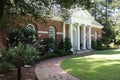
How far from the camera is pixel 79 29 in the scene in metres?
36.8

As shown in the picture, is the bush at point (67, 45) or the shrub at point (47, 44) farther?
the bush at point (67, 45)

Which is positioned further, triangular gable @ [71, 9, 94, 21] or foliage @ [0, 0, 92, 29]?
triangular gable @ [71, 9, 94, 21]

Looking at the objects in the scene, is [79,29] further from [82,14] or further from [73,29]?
[82,14]

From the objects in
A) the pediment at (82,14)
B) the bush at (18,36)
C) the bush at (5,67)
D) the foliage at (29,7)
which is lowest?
the bush at (5,67)

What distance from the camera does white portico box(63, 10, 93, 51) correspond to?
32597mm

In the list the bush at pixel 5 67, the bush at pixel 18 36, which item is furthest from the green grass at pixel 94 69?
the bush at pixel 18 36

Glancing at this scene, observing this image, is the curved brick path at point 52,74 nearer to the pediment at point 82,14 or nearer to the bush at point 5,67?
the bush at point 5,67

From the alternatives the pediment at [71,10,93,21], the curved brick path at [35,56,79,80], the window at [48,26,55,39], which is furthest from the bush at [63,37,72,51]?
the curved brick path at [35,56,79,80]

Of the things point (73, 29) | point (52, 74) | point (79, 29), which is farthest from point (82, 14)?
point (52, 74)

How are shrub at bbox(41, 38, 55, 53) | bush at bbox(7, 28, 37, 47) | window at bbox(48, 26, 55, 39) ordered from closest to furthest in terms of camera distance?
bush at bbox(7, 28, 37, 47) → shrub at bbox(41, 38, 55, 53) → window at bbox(48, 26, 55, 39)

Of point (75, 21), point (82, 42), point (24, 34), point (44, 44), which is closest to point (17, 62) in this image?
point (24, 34)

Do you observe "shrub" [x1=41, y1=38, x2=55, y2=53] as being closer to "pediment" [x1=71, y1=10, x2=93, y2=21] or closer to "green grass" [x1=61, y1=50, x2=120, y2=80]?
"green grass" [x1=61, y1=50, x2=120, y2=80]

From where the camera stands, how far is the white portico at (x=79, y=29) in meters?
32.6

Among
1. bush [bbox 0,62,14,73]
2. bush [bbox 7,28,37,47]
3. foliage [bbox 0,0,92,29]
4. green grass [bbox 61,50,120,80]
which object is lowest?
green grass [bbox 61,50,120,80]
